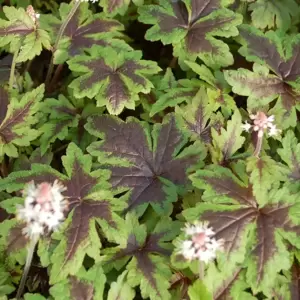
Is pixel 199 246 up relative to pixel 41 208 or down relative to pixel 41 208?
down

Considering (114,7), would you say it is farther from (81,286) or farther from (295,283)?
(295,283)

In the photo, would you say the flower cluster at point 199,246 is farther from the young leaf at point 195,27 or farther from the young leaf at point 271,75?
the young leaf at point 195,27

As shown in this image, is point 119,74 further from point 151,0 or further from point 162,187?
point 151,0

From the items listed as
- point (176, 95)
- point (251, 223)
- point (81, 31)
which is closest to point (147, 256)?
point (251, 223)

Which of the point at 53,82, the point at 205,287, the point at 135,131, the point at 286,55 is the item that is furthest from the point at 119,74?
the point at 205,287

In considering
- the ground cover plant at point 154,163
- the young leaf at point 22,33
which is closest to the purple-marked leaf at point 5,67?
the ground cover plant at point 154,163

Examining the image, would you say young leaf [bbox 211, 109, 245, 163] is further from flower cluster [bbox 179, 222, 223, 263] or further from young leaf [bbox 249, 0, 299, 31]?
young leaf [bbox 249, 0, 299, 31]

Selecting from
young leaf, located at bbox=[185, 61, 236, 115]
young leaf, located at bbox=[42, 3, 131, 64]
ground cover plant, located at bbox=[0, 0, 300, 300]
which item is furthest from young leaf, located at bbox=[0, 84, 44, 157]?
young leaf, located at bbox=[185, 61, 236, 115]
